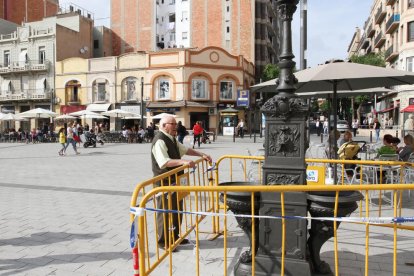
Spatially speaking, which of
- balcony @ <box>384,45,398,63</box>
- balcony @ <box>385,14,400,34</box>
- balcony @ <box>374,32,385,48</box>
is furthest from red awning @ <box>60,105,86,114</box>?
balcony @ <box>374,32,385,48</box>

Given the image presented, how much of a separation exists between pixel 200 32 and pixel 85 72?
1600 cm

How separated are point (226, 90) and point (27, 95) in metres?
23.0

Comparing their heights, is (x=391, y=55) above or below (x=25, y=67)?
above

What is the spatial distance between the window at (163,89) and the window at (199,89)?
2.65m

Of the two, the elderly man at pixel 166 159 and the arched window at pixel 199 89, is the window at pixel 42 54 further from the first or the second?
the elderly man at pixel 166 159

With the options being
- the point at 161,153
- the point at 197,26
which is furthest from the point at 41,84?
the point at 161,153

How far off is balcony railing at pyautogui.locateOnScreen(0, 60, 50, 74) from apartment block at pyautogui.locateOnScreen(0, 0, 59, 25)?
444 inches

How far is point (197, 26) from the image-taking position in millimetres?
48031

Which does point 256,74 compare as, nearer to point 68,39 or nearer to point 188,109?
point 188,109

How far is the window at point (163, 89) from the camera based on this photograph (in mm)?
38219

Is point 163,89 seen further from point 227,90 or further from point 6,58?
point 6,58

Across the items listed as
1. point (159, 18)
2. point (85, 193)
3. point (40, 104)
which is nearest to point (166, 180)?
point (85, 193)

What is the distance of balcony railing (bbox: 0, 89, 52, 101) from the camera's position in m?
41.6

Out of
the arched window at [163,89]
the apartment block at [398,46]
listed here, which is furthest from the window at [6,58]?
the apartment block at [398,46]
